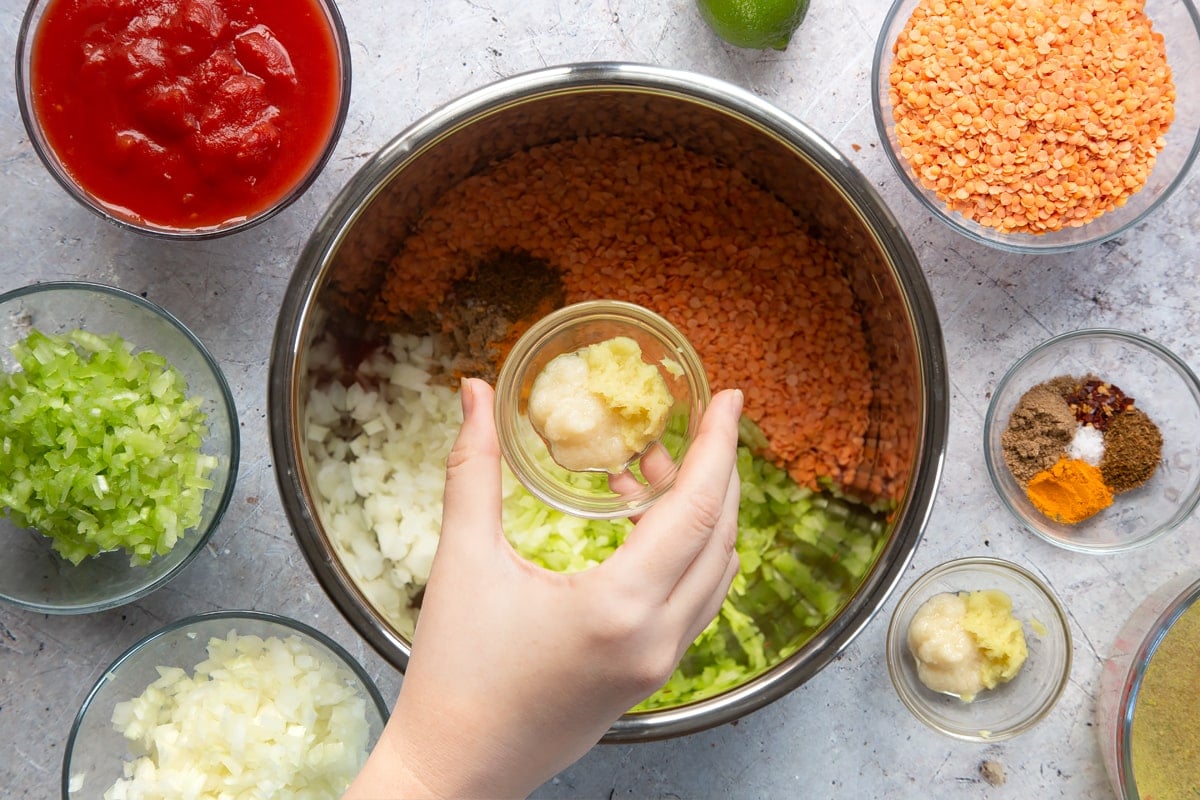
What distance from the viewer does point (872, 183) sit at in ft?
6.00

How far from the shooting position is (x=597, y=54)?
1831 mm

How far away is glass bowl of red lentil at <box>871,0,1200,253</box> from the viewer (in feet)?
5.62

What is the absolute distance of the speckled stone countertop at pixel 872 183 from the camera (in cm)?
182

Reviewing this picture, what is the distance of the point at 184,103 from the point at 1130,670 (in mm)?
1984

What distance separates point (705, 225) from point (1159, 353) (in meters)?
0.92

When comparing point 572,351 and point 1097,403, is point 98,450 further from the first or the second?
point 1097,403

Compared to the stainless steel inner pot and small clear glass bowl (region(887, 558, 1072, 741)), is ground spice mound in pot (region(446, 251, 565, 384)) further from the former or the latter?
small clear glass bowl (region(887, 558, 1072, 741))

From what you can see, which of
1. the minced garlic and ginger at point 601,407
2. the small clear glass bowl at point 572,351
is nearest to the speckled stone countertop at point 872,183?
the small clear glass bowl at point 572,351

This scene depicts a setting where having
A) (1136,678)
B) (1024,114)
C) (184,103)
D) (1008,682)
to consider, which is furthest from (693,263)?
(1136,678)

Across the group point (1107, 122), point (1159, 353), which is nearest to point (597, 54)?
point (1107, 122)

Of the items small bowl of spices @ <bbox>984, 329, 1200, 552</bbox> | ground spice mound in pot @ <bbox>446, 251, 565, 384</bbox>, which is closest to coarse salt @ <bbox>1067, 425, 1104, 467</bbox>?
small bowl of spices @ <bbox>984, 329, 1200, 552</bbox>

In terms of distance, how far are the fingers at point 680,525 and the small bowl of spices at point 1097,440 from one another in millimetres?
767

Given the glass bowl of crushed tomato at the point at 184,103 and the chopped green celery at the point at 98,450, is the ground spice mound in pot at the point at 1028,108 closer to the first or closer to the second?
the glass bowl of crushed tomato at the point at 184,103

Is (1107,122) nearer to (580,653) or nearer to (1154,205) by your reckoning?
(1154,205)
